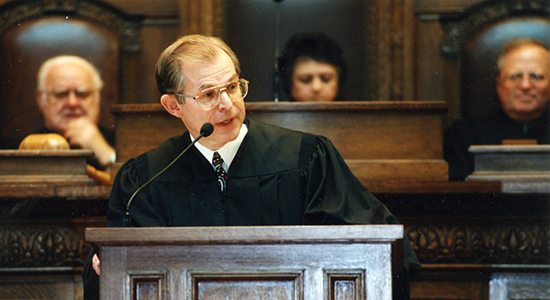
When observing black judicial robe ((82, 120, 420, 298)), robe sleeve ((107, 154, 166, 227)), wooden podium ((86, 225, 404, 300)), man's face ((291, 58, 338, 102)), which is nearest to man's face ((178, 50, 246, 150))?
black judicial robe ((82, 120, 420, 298))

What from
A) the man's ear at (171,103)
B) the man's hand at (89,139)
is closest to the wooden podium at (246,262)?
the man's ear at (171,103)

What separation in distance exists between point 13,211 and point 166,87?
1.08m

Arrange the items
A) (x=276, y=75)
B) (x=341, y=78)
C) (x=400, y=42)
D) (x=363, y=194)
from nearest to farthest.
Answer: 1. (x=363, y=194)
2. (x=276, y=75)
3. (x=341, y=78)
4. (x=400, y=42)

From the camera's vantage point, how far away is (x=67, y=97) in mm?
5270

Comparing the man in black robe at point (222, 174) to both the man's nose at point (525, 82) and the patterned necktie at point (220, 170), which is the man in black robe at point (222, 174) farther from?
the man's nose at point (525, 82)

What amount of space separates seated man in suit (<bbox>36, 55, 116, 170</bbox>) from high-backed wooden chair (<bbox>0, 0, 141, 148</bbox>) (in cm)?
5

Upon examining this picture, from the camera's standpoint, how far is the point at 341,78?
4777 millimetres

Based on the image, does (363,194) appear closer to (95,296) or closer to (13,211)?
(95,296)

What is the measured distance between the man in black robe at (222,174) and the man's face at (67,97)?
2867 millimetres

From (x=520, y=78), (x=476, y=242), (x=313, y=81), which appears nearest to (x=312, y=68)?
(x=313, y=81)

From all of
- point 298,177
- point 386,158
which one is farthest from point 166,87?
point 386,158

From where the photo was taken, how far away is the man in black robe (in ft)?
7.68

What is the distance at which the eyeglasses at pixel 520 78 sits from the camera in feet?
16.1

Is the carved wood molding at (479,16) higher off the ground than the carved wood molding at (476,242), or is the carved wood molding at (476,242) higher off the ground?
the carved wood molding at (479,16)
